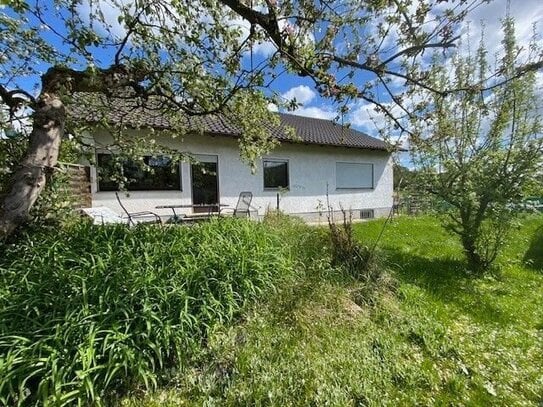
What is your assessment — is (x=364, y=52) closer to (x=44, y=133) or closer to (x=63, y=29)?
(x=63, y=29)

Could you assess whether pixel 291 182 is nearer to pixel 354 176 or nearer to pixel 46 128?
pixel 354 176

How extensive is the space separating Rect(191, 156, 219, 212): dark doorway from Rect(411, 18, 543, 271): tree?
6.72 metres

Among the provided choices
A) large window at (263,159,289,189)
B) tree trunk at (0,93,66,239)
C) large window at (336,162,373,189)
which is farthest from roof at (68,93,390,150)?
large window at (263,159,289,189)

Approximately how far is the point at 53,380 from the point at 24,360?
0.28 metres

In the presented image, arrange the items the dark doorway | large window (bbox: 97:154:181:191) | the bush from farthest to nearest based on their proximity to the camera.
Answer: the dark doorway < large window (bbox: 97:154:181:191) < the bush

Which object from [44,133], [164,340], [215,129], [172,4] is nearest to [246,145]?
[172,4]

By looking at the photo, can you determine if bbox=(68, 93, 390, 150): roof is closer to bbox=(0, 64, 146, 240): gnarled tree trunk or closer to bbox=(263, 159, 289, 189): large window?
bbox=(0, 64, 146, 240): gnarled tree trunk

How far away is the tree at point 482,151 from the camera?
15.6ft

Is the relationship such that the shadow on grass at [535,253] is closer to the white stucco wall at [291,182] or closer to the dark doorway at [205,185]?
the white stucco wall at [291,182]

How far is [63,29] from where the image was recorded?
3328 mm

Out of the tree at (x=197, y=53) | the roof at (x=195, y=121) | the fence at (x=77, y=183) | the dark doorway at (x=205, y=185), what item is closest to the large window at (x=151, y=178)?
the dark doorway at (x=205, y=185)

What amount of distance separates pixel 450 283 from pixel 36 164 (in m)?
5.73

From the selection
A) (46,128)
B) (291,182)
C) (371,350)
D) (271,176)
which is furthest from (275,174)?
(371,350)

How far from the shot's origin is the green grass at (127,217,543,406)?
7.21 ft
